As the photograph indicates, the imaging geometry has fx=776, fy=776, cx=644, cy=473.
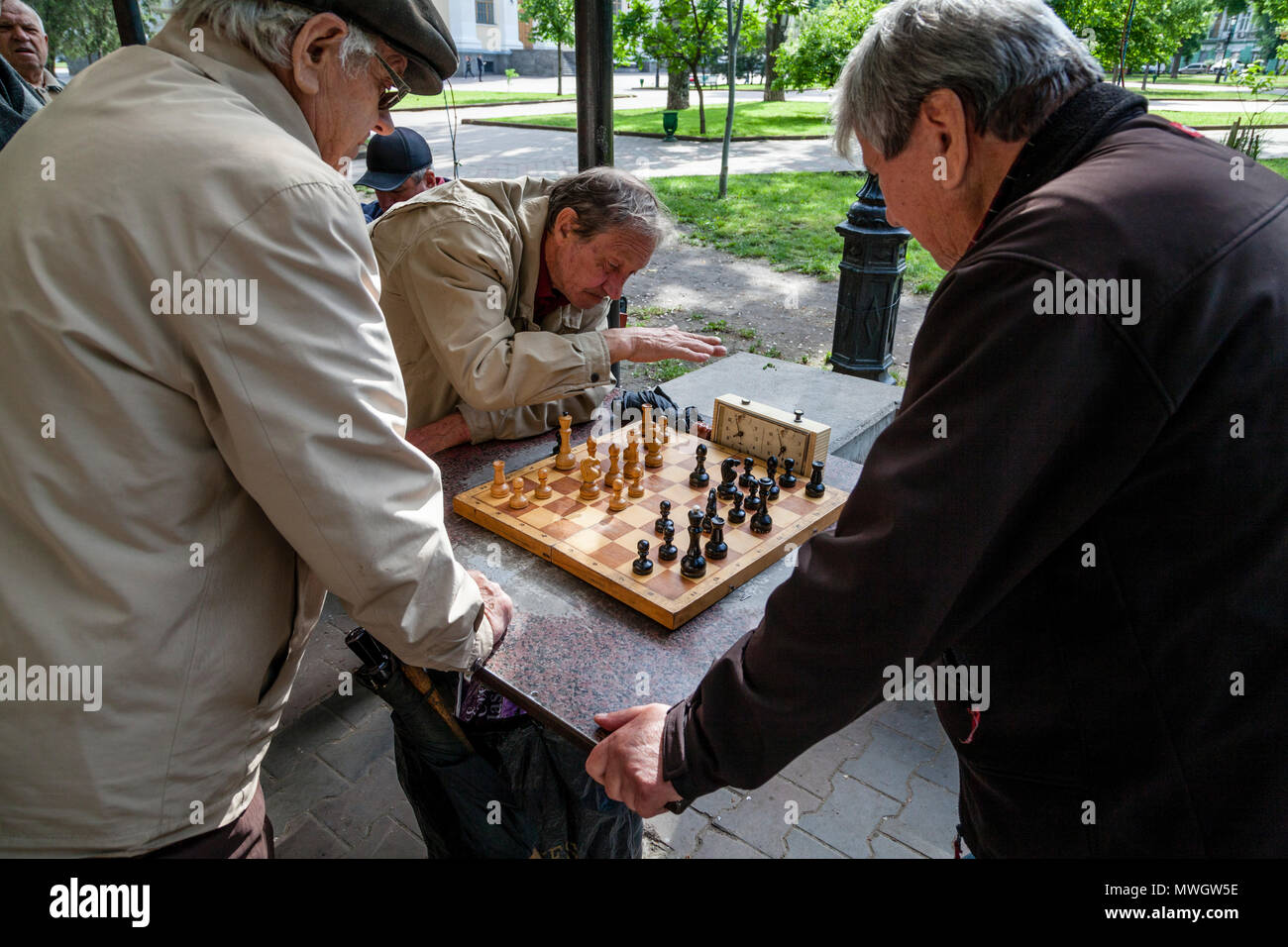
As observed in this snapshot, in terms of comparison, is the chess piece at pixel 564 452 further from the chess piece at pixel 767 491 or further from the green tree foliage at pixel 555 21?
→ the green tree foliage at pixel 555 21

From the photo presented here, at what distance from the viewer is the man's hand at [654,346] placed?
281 cm

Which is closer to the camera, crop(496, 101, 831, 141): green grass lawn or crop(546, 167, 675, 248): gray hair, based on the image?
crop(546, 167, 675, 248): gray hair

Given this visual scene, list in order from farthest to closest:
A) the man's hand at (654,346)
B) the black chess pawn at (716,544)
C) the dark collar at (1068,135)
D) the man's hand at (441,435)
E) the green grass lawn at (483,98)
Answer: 1. the green grass lawn at (483,98)
2. the man's hand at (654,346)
3. the man's hand at (441,435)
4. the black chess pawn at (716,544)
5. the dark collar at (1068,135)

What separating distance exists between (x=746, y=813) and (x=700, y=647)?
154 cm

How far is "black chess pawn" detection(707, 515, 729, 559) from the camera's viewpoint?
198 cm

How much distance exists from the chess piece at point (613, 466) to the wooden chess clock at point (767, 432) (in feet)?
1.24

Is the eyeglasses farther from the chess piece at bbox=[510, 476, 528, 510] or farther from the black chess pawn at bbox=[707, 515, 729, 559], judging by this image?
the black chess pawn at bbox=[707, 515, 729, 559]

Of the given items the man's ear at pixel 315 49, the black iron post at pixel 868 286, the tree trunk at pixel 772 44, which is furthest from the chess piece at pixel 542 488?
the tree trunk at pixel 772 44

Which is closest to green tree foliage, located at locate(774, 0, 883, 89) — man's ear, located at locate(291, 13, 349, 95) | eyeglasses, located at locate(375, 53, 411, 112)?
eyeglasses, located at locate(375, 53, 411, 112)

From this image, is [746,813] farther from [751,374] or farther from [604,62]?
[604,62]

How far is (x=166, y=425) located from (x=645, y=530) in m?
1.22

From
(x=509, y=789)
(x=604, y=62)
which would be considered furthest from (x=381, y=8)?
(x=604, y=62)

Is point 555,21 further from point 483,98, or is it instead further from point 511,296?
point 511,296

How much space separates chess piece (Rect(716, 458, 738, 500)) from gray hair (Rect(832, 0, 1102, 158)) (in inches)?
43.1
